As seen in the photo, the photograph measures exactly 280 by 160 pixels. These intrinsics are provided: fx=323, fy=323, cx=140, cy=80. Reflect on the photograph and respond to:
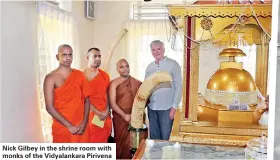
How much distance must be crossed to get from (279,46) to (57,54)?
2.49m

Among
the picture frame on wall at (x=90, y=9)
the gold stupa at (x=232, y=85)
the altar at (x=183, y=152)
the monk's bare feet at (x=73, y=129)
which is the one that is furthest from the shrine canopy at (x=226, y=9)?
the picture frame on wall at (x=90, y=9)

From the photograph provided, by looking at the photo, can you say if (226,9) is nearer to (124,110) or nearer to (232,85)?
(232,85)

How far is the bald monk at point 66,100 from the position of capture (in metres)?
2.75

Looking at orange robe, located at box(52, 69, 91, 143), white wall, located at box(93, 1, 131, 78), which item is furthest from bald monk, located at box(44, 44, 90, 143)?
white wall, located at box(93, 1, 131, 78)

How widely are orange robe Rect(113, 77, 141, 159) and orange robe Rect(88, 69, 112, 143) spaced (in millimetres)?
109

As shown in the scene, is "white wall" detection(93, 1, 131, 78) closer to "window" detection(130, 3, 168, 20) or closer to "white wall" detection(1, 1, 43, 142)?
"window" detection(130, 3, 168, 20)

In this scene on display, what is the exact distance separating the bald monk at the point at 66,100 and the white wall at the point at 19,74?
131 mm

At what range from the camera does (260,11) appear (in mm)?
2143

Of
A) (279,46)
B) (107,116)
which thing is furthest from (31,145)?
(107,116)

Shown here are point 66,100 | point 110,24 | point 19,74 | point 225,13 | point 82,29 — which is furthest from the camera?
point 110,24

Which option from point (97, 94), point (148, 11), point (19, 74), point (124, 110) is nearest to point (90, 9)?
point (148, 11)

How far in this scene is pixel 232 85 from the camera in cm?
224

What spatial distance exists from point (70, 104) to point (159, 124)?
3.01 feet

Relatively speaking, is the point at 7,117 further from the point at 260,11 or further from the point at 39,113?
the point at 260,11
